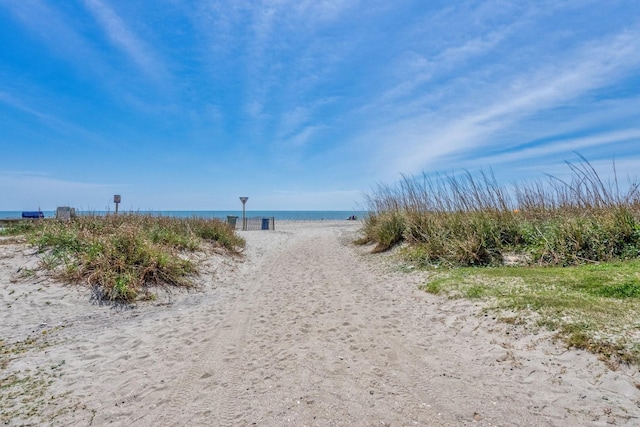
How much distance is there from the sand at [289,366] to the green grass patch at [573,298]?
0.24 m

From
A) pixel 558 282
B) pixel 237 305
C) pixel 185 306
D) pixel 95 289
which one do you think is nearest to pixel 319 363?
pixel 237 305

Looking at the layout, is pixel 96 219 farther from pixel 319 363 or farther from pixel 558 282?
pixel 558 282

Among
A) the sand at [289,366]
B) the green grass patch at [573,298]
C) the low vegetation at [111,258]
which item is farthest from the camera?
the low vegetation at [111,258]

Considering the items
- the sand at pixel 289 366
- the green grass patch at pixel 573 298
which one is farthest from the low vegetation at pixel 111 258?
the green grass patch at pixel 573 298

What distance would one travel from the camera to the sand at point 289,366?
2666 mm

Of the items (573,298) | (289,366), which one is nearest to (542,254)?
(573,298)

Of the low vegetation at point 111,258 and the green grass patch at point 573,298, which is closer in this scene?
the green grass patch at point 573,298

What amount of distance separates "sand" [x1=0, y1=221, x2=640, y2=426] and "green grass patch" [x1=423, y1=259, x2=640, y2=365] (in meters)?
0.24

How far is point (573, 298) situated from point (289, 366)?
386cm

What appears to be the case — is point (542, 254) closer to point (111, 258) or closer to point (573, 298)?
point (573, 298)

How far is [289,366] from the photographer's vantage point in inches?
138

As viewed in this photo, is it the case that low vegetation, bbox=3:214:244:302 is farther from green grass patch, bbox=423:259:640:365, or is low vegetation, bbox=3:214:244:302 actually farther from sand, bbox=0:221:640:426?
green grass patch, bbox=423:259:640:365

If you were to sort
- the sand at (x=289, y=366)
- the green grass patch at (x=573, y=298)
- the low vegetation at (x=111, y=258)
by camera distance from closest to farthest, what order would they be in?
the sand at (x=289, y=366)
the green grass patch at (x=573, y=298)
the low vegetation at (x=111, y=258)

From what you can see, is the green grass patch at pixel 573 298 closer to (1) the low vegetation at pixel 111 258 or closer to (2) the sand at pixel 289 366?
(2) the sand at pixel 289 366
